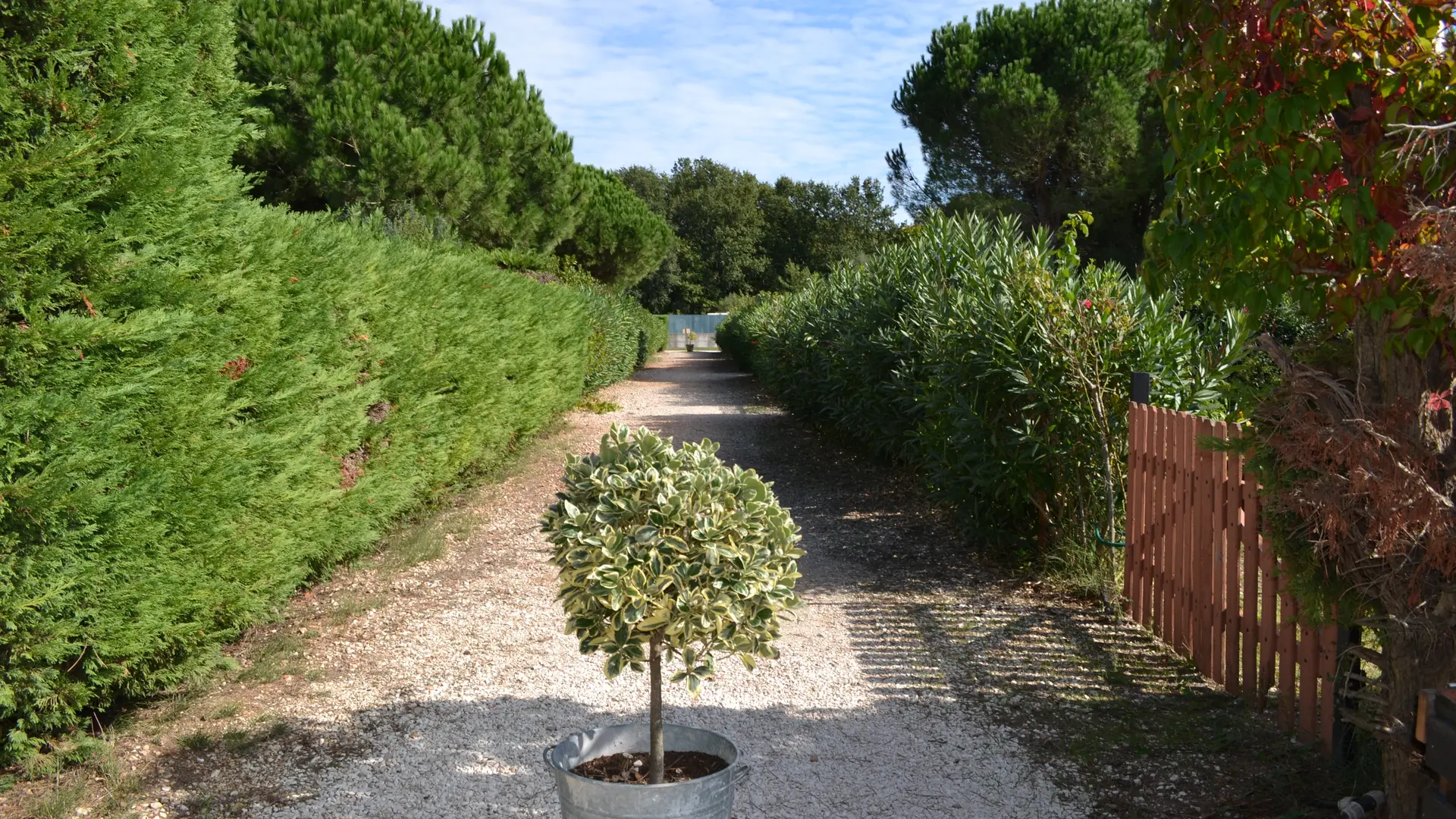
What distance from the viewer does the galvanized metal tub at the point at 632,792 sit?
2623mm

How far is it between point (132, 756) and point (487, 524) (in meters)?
4.40

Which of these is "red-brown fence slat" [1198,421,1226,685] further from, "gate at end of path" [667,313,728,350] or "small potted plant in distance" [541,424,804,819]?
"gate at end of path" [667,313,728,350]

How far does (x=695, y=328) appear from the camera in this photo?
5300 centimetres

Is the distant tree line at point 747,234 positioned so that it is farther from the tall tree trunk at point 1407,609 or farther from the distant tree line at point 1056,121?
the tall tree trunk at point 1407,609

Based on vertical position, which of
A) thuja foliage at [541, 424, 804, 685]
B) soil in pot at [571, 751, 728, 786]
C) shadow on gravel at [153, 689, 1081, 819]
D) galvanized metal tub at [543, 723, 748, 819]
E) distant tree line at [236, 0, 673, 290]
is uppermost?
distant tree line at [236, 0, 673, 290]

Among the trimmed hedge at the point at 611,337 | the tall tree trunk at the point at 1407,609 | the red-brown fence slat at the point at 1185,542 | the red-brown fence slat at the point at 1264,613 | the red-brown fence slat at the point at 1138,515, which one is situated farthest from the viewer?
the trimmed hedge at the point at 611,337

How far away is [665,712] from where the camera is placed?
4.23 m

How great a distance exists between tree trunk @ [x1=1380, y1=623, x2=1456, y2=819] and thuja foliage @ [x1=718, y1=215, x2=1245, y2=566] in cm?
246

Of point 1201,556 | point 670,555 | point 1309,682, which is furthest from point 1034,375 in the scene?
point 670,555

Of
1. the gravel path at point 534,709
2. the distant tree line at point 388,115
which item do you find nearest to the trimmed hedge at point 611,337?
the distant tree line at point 388,115

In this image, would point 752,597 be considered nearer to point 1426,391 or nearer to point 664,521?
point 664,521

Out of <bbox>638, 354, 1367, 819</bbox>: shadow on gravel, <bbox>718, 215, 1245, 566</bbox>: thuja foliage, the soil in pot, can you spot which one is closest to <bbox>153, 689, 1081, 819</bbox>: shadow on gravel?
<bbox>638, 354, 1367, 819</bbox>: shadow on gravel

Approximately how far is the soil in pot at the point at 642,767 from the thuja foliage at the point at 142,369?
1817mm

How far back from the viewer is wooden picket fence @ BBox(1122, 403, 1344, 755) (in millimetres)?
3578
